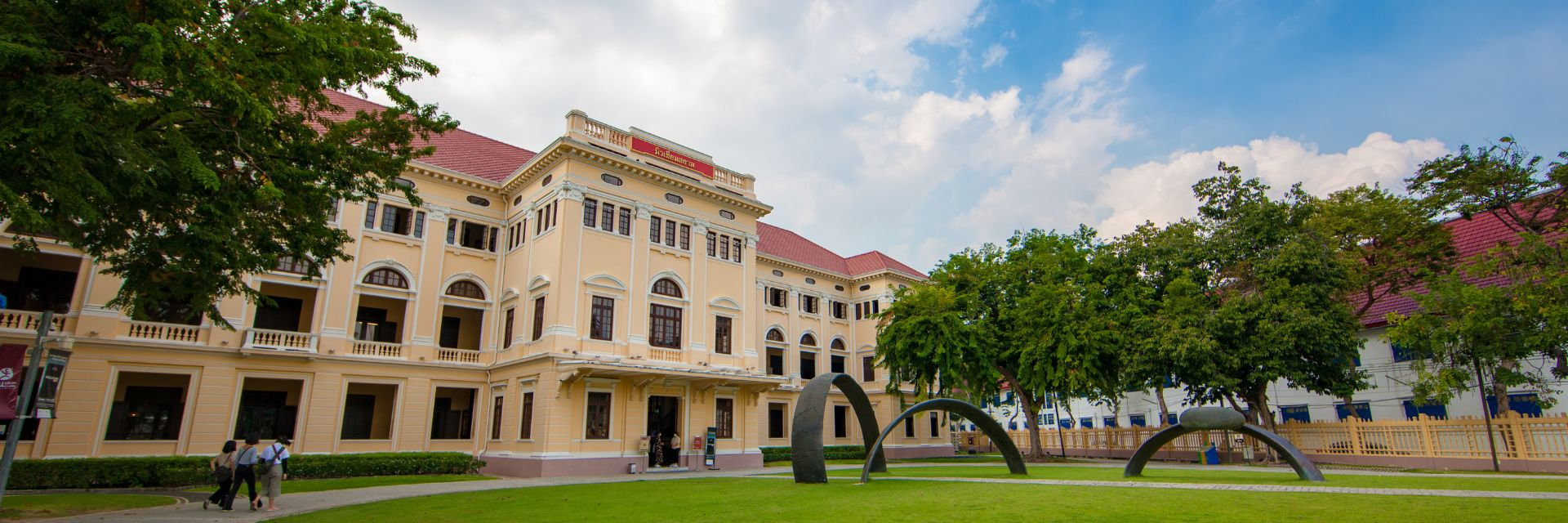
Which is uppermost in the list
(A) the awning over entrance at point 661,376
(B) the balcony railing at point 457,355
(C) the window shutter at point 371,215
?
(C) the window shutter at point 371,215

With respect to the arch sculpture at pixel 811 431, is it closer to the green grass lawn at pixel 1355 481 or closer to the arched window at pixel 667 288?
the green grass lawn at pixel 1355 481

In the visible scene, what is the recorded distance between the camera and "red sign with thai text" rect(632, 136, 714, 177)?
29141 mm

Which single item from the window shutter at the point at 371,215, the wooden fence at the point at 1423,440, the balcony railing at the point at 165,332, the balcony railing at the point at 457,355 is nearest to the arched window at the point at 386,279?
the window shutter at the point at 371,215

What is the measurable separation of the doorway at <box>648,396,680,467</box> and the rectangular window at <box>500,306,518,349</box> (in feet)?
18.7

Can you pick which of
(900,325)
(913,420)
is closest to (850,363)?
(913,420)

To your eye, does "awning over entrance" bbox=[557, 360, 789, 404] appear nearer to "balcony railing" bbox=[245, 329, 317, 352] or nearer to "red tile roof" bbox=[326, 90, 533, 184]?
"balcony railing" bbox=[245, 329, 317, 352]

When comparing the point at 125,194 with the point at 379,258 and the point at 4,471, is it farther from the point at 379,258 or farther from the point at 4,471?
the point at 379,258

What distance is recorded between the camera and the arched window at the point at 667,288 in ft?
94.1

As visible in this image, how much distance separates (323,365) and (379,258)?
4.04 meters

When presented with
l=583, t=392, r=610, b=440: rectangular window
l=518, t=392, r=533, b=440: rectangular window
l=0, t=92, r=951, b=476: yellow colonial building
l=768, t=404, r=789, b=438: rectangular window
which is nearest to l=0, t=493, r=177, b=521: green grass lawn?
l=0, t=92, r=951, b=476: yellow colonial building

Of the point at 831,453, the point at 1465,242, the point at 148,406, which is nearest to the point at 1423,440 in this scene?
the point at 1465,242

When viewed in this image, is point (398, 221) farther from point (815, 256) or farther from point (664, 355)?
point (815, 256)

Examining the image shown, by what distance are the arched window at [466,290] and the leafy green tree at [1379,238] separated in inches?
1175

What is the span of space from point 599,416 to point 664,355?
3.34 m
